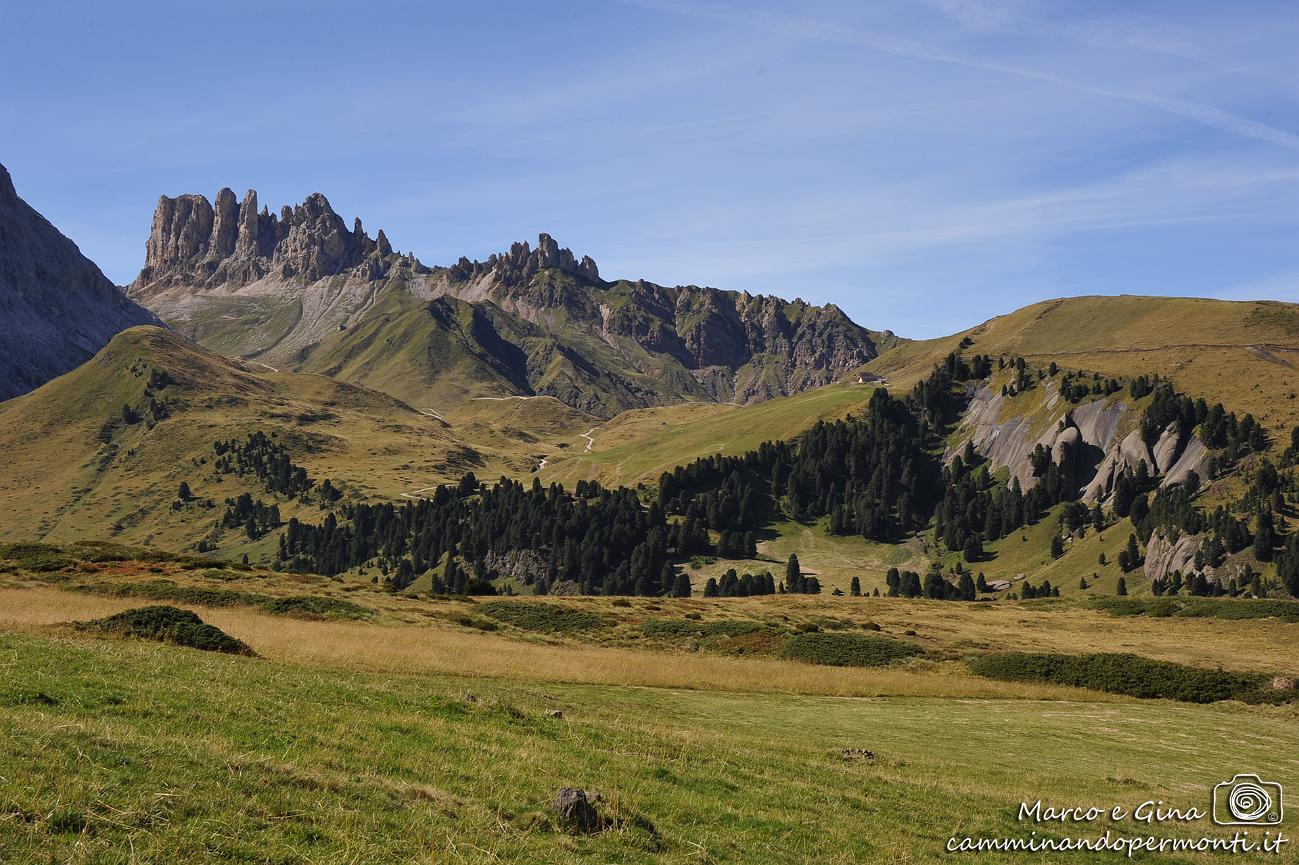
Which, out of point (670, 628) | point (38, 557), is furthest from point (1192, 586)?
point (38, 557)

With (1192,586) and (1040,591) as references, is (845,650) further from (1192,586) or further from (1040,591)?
(1040,591)

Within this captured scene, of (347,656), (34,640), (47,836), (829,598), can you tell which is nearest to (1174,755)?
(347,656)

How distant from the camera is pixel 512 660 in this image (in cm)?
4684

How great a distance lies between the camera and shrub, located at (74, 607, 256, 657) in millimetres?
36656

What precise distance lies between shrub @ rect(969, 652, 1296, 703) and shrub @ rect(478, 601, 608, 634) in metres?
28.8

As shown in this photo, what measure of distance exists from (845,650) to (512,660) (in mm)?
26244

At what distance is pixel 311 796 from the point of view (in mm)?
14727

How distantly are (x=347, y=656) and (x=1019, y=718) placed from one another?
1225 inches

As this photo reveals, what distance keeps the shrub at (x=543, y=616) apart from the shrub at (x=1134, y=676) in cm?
2881

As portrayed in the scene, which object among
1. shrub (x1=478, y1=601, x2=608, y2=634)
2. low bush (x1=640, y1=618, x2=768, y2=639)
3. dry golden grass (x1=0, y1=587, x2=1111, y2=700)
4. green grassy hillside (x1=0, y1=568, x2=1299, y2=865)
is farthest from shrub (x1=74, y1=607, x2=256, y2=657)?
low bush (x1=640, y1=618, x2=768, y2=639)

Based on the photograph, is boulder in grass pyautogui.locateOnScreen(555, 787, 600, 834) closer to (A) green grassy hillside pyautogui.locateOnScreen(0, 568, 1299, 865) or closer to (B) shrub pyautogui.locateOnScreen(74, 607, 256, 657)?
(A) green grassy hillside pyautogui.locateOnScreen(0, 568, 1299, 865)

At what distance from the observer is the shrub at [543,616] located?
228 feet

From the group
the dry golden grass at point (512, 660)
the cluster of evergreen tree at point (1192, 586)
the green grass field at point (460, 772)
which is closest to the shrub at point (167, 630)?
the dry golden grass at point (512, 660)

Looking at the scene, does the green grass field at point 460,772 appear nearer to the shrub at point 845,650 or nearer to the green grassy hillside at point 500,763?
the green grassy hillside at point 500,763
